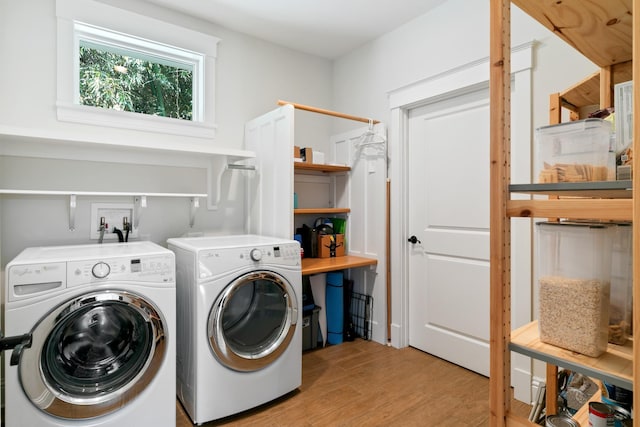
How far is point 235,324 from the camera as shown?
204 centimetres

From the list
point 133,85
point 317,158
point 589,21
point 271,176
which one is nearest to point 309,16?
point 317,158

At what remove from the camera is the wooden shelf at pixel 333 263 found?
2532 millimetres

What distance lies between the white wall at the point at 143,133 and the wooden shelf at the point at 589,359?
241cm

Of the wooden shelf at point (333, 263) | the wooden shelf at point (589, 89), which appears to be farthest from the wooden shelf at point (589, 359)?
the wooden shelf at point (333, 263)

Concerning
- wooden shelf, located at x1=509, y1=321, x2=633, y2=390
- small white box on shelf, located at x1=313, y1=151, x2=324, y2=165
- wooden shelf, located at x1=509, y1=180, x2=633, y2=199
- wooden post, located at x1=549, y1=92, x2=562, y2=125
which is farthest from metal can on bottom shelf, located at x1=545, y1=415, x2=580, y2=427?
small white box on shelf, located at x1=313, y1=151, x2=324, y2=165

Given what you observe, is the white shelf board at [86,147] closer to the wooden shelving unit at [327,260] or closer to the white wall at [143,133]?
the white wall at [143,133]

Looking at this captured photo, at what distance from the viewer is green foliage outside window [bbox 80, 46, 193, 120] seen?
2.39 m

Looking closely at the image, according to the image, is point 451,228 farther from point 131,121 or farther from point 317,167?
point 131,121

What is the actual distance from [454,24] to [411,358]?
8.13 ft

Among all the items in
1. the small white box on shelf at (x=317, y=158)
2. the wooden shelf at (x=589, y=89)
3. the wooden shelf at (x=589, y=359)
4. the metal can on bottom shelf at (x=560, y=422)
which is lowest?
the metal can on bottom shelf at (x=560, y=422)

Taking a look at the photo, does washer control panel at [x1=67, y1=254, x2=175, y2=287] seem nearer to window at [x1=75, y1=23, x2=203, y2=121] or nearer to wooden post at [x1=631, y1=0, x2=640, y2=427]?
window at [x1=75, y1=23, x2=203, y2=121]

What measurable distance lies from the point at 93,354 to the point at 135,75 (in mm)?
1975

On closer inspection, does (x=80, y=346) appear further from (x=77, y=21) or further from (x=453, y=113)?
(x=453, y=113)

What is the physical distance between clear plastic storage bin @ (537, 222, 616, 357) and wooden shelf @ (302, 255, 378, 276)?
1744mm
